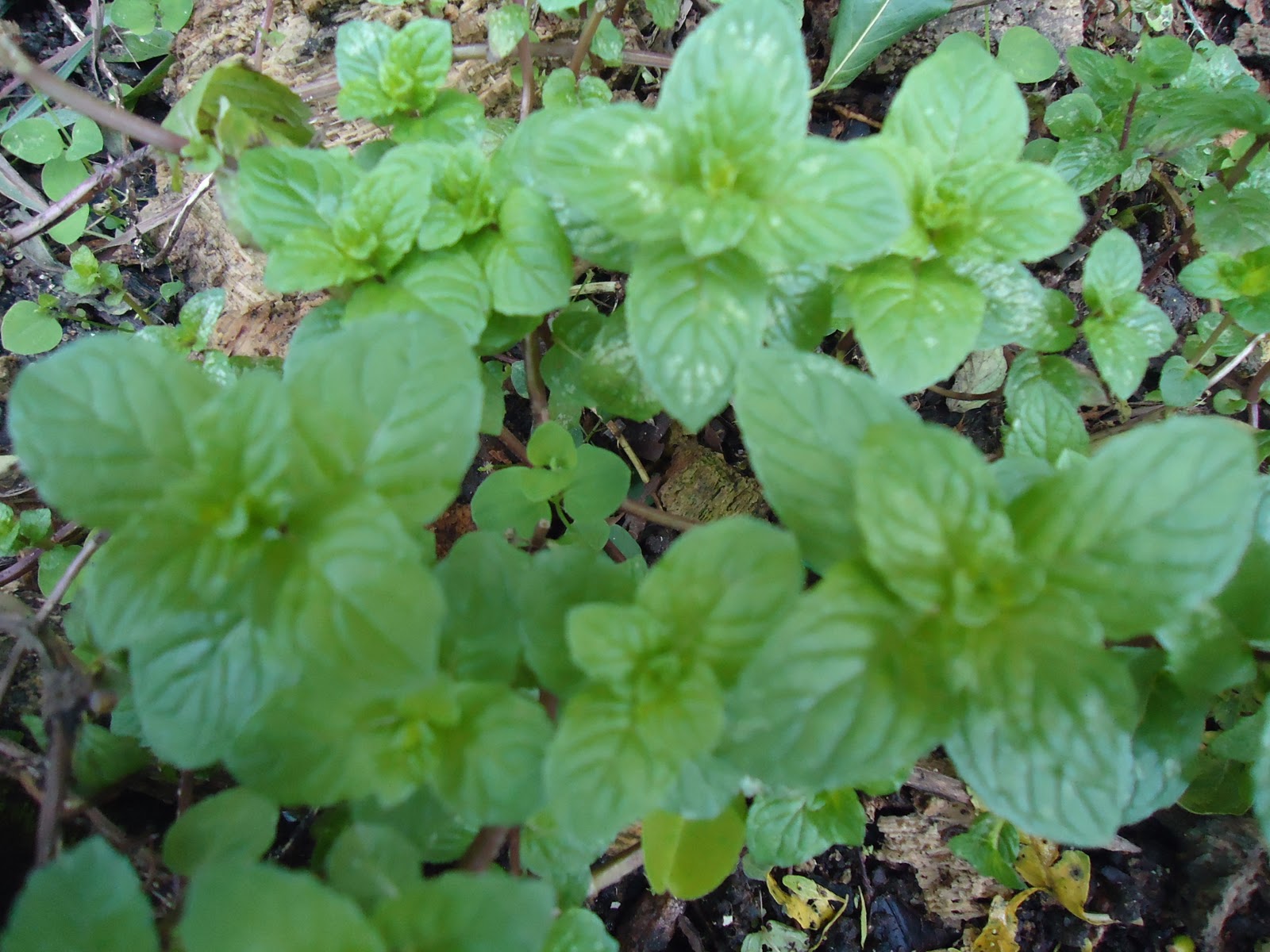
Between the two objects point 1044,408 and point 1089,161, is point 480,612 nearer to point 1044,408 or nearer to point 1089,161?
point 1044,408

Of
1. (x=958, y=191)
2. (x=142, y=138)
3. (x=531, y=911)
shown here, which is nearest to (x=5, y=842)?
(x=531, y=911)

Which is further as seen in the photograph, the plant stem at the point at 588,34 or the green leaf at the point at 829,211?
the plant stem at the point at 588,34

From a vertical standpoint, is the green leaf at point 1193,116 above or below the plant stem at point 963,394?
above

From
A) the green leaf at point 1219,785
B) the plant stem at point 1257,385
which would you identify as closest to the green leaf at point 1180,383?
the plant stem at point 1257,385

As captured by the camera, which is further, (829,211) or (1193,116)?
(1193,116)

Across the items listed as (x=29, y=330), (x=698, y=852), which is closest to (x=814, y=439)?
(x=698, y=852)

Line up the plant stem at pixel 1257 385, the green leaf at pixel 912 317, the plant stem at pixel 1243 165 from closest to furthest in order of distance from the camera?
the green leaf at pixel 912 317, the plant stem at pixel 1243 165, the plant stem at pixel 1257 385

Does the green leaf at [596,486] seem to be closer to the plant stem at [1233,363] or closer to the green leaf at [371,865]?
the green leaf at [371,865]

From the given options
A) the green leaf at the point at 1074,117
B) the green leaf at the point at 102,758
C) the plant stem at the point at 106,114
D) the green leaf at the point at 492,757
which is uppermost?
the plant stem at the point at 106,114
